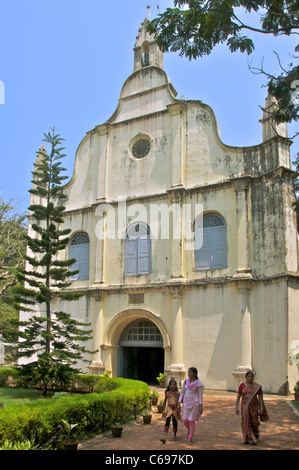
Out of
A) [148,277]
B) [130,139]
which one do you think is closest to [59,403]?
[148,277]

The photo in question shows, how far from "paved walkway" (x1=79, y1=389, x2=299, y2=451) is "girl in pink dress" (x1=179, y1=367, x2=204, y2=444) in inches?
12.9

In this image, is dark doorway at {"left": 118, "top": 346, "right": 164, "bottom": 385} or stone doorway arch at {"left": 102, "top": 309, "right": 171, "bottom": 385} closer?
stone doorway arch at {"left": 102, "top": 309, "right": 171, "bottom": 385}

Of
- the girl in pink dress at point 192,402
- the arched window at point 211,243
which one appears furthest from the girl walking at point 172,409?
the arched window at point 211,243

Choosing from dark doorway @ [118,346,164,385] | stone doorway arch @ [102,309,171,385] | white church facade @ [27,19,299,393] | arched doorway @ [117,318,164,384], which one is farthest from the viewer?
dark doorway @ [118,346,164,385]

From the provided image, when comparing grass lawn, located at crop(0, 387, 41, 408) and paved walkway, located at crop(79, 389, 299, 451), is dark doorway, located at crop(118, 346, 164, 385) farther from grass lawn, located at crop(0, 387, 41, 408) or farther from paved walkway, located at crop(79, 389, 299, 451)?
paved walkway, located at crop(79, 389, 299, 451)

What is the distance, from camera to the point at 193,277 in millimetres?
15781

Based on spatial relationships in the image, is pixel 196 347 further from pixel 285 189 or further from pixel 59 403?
pixel 59 403

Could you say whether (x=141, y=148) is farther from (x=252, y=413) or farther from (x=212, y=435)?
(x=252, y=413)

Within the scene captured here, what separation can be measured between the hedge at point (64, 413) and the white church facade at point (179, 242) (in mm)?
4841

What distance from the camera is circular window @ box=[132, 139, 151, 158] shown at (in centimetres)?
1827

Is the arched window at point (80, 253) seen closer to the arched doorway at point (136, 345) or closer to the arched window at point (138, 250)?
the arched window at point (138, 250)

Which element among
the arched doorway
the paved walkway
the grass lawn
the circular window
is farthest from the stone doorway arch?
the circular window

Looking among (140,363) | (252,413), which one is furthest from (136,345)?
(252,413)

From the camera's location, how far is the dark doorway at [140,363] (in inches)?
689
